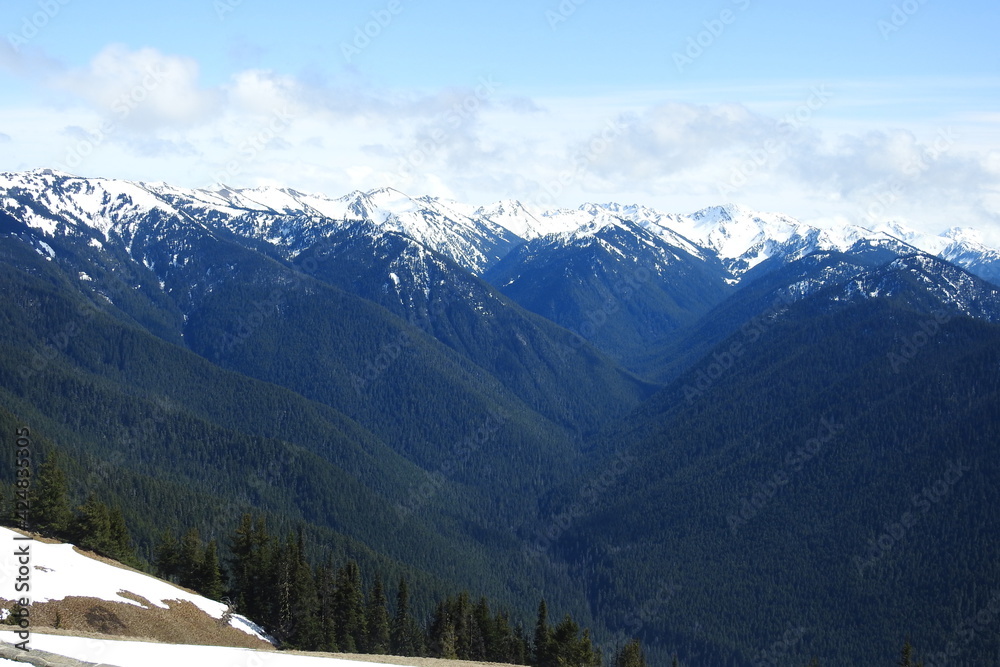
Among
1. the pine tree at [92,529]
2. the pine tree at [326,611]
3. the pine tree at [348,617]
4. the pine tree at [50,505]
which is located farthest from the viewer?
the pine tree at [348,617]

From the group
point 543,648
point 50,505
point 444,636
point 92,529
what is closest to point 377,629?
point 444,636

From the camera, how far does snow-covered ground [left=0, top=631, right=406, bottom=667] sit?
51875 mm

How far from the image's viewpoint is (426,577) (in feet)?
625

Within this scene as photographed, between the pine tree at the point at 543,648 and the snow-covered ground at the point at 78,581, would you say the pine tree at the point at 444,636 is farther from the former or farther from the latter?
the snow-covered ground at the point at 78,581

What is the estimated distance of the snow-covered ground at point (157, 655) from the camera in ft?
170

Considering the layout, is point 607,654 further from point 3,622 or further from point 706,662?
point 3,622

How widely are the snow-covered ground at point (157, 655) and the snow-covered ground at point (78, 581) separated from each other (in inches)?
680

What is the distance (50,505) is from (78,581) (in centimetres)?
1663

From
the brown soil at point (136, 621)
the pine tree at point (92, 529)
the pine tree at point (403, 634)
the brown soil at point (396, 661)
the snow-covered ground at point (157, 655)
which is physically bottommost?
the pine tree at point (403, 634)

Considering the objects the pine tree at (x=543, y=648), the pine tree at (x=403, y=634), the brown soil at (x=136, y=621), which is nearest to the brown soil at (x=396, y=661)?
the brown soil at (x=136, y=621)

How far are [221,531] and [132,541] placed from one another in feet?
95.7

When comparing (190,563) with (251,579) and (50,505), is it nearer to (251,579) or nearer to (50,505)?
(251,579)

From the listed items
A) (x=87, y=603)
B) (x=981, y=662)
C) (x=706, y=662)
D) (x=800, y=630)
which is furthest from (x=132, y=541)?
(x=981, y=662)

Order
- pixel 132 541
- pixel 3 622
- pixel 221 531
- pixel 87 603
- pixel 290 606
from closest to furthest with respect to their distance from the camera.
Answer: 1. pixel 3 622
2. pixel 87 603
3. pixel 290 606
4. pixel 132 541
5. pixel 221 531
